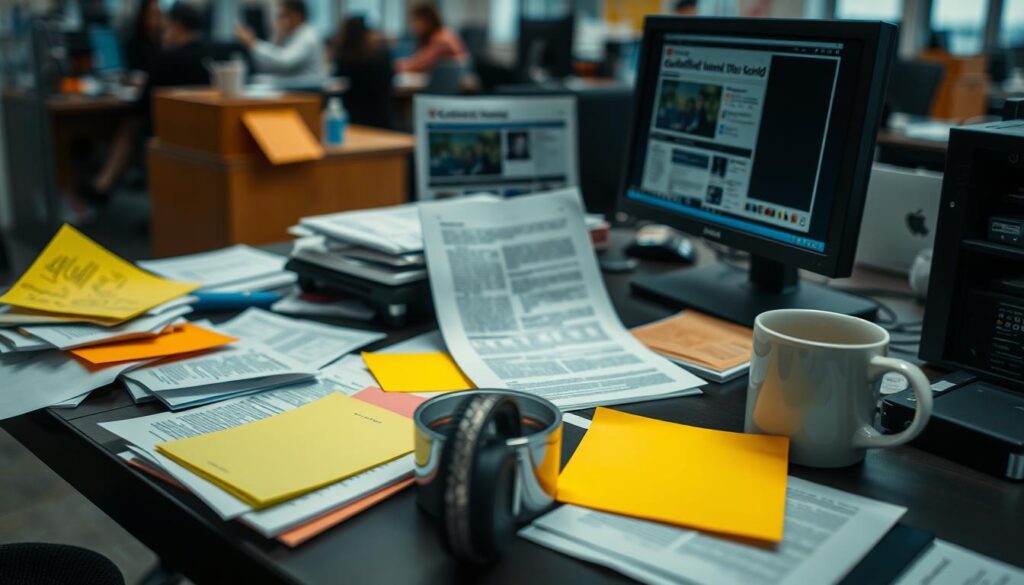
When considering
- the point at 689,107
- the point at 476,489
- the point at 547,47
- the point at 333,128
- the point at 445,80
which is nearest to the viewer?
the point at 476,489

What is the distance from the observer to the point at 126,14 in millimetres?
9453

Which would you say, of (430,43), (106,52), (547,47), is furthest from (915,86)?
(106,52)

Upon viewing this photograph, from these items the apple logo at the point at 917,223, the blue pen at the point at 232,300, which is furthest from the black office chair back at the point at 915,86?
the blue pen at the point at 232,300

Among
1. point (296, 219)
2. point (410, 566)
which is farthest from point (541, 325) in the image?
point (296, 219)

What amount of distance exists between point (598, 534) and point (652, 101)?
2.72 ft

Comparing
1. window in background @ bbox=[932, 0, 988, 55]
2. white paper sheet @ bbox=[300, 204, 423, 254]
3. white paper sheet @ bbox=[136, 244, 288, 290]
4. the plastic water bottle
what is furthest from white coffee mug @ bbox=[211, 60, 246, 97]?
window in background @ bbox=[932, 0, 988, 55]

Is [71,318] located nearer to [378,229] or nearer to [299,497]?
[378,229]

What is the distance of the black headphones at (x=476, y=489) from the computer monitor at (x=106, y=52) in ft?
18.8

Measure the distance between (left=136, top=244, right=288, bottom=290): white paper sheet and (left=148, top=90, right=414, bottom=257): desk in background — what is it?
119 centimetres

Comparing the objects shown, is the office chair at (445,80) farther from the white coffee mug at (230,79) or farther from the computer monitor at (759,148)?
the computer monitor at (759,148)

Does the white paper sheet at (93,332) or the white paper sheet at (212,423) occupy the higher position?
the white paper sheet at (93,332)

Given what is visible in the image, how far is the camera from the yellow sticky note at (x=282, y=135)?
8.46ft

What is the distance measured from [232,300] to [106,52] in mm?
5282

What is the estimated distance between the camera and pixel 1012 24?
6.87 metres
